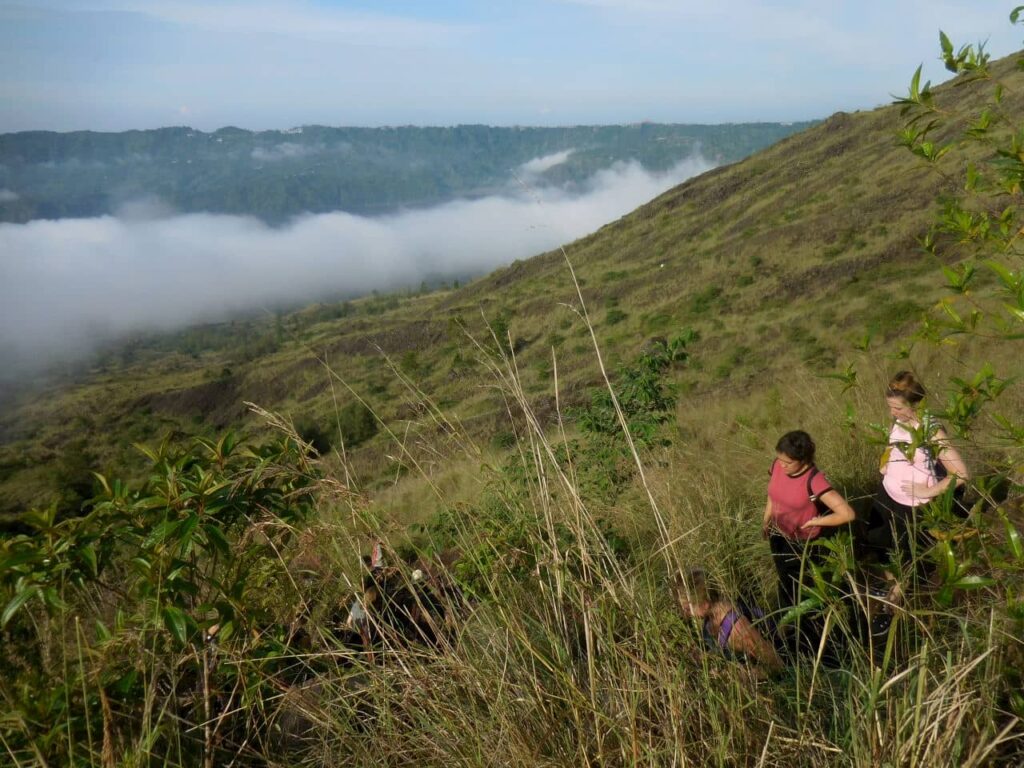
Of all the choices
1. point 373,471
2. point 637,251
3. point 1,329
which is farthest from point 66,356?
point 373,471

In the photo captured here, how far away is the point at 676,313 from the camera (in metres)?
29.6

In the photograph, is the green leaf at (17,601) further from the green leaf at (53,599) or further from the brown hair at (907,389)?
the brown hair at (907,389)

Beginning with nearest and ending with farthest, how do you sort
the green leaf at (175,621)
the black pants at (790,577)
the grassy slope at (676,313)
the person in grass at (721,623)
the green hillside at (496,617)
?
the green hillside at (496,617) → the green leaf at (175,621) → the person in grass at (721,623) → the black pants at (790,577) → the grassy slope at (676,313)

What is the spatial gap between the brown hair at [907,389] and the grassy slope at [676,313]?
0.95ft

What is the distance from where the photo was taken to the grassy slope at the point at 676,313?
15469 millimetres

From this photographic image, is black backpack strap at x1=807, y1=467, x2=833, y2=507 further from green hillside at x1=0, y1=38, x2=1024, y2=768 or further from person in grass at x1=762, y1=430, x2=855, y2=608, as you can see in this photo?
green hillside at x1=0, y1=38, x2=1024, y2=768

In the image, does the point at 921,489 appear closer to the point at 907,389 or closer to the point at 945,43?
the point at 907,389

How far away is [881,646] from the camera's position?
6.80ft

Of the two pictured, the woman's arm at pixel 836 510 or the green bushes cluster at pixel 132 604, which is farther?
the woman's arm at pixel 836 510

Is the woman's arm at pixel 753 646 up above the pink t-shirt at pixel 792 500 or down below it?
above

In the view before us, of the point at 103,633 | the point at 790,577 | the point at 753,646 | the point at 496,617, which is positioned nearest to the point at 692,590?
the point at 753,646

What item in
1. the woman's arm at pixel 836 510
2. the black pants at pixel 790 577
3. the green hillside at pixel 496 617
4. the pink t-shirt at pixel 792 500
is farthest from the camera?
the pink t-shirt at pixel 792 500

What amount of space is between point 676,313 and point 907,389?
2722 centimetres

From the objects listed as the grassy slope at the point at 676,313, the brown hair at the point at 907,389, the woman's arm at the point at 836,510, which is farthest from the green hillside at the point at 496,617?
the brown hair at the point at 907,389
